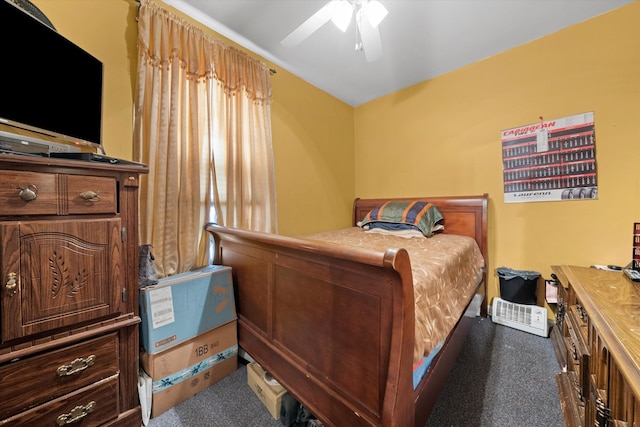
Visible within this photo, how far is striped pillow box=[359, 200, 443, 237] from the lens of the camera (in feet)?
7.46

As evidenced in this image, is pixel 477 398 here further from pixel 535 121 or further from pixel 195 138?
pixel 195 138

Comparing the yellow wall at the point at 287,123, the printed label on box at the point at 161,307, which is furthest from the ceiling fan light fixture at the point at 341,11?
the printed label on box at the point at 161,307

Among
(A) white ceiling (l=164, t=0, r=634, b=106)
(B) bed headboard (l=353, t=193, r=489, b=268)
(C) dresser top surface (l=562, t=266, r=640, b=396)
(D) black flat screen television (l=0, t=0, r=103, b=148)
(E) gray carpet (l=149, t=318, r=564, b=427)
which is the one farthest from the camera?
(B) bed headboard (l=353, t=193, r=489, b=268)

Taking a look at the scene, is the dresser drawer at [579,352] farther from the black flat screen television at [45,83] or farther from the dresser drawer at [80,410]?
the black flat screen television at [45,83]

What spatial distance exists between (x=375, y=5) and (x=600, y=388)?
199cm

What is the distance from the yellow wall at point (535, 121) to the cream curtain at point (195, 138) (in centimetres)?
176

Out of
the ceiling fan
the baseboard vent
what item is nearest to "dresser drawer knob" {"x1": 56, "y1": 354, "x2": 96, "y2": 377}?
the ceiling fan

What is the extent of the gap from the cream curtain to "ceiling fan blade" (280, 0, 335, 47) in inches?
25.1

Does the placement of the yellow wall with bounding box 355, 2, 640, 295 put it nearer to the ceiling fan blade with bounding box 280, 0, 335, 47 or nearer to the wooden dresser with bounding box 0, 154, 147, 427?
the ceiling fan blade with bounding box 280, 0, 335, 47

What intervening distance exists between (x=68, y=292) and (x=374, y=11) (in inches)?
80.5

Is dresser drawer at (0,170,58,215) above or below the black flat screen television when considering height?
below

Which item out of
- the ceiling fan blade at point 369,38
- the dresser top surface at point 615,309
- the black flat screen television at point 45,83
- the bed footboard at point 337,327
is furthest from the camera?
the ceiling fan blade at point 369,38

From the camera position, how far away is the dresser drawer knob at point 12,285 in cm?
80

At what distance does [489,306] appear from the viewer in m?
2.31
